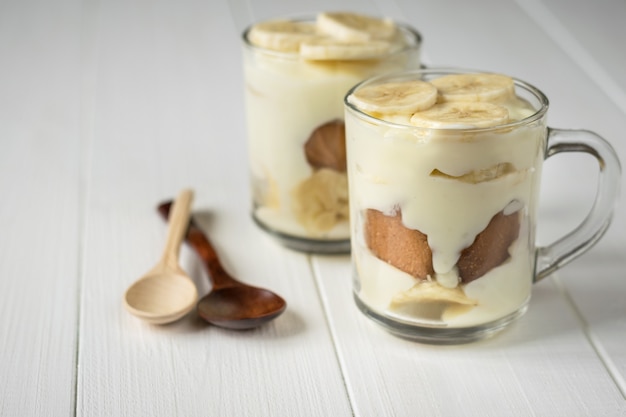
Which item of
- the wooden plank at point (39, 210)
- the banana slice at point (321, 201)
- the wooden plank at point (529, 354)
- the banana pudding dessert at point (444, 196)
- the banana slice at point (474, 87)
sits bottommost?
the wooden plank at point (529, 354)

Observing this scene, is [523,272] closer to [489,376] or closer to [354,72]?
[489,376]

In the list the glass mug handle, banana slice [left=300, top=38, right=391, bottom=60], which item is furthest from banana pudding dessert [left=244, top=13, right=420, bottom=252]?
the glass mug handle

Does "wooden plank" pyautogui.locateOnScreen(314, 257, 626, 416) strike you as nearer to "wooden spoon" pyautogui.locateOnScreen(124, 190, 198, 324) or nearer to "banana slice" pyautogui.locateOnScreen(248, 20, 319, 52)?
"wooden spoon" pyautogui.locateOnScreen(124, 190, 198, 324)

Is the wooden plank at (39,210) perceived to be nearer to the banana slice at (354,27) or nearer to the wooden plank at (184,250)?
the wooden plank at (184,250)

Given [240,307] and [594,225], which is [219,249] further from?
[594,225]

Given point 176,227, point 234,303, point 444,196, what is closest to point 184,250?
point 176,227

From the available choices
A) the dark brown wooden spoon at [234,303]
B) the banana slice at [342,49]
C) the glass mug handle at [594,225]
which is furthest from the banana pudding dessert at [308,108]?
the glass mug handle at [594,225]
